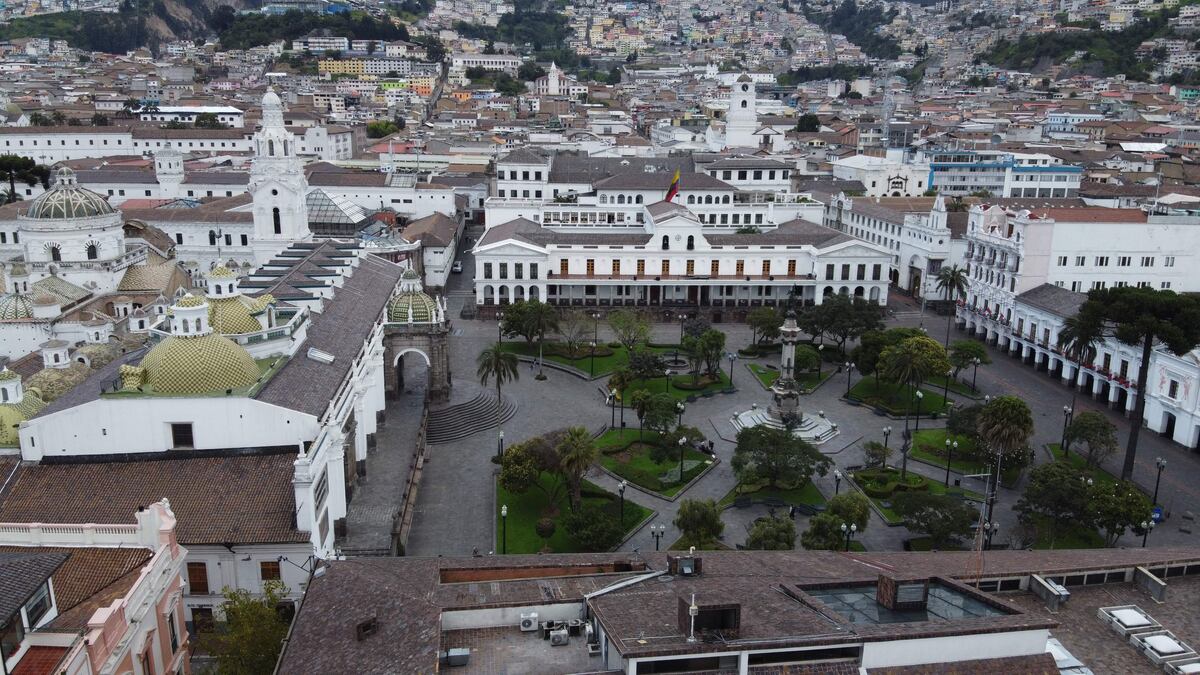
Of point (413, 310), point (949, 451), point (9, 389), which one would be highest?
point (413, 310)

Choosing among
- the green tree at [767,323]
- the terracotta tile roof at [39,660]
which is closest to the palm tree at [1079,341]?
the green tree at [767,323]

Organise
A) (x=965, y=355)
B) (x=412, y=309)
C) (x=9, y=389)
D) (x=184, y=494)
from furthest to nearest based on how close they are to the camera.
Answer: (x=965, y=355), (x=412, y=309), (x=9, y=389), (x=184, y=494)

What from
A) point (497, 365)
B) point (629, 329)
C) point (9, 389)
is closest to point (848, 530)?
point (497, 365)

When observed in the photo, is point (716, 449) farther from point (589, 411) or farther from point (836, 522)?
point (836, 522)

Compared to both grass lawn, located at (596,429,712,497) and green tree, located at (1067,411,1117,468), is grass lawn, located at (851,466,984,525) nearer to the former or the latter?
green tree, located at (1067,411,1117,468)

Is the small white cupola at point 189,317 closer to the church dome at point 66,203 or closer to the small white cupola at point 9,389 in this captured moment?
the small white cupola at point 9,389

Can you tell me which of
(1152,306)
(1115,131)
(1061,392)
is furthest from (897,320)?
(1115,131)

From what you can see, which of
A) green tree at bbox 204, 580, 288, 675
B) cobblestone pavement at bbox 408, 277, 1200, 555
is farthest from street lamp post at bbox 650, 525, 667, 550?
green tree at bbox 204, 580, 288, 675
